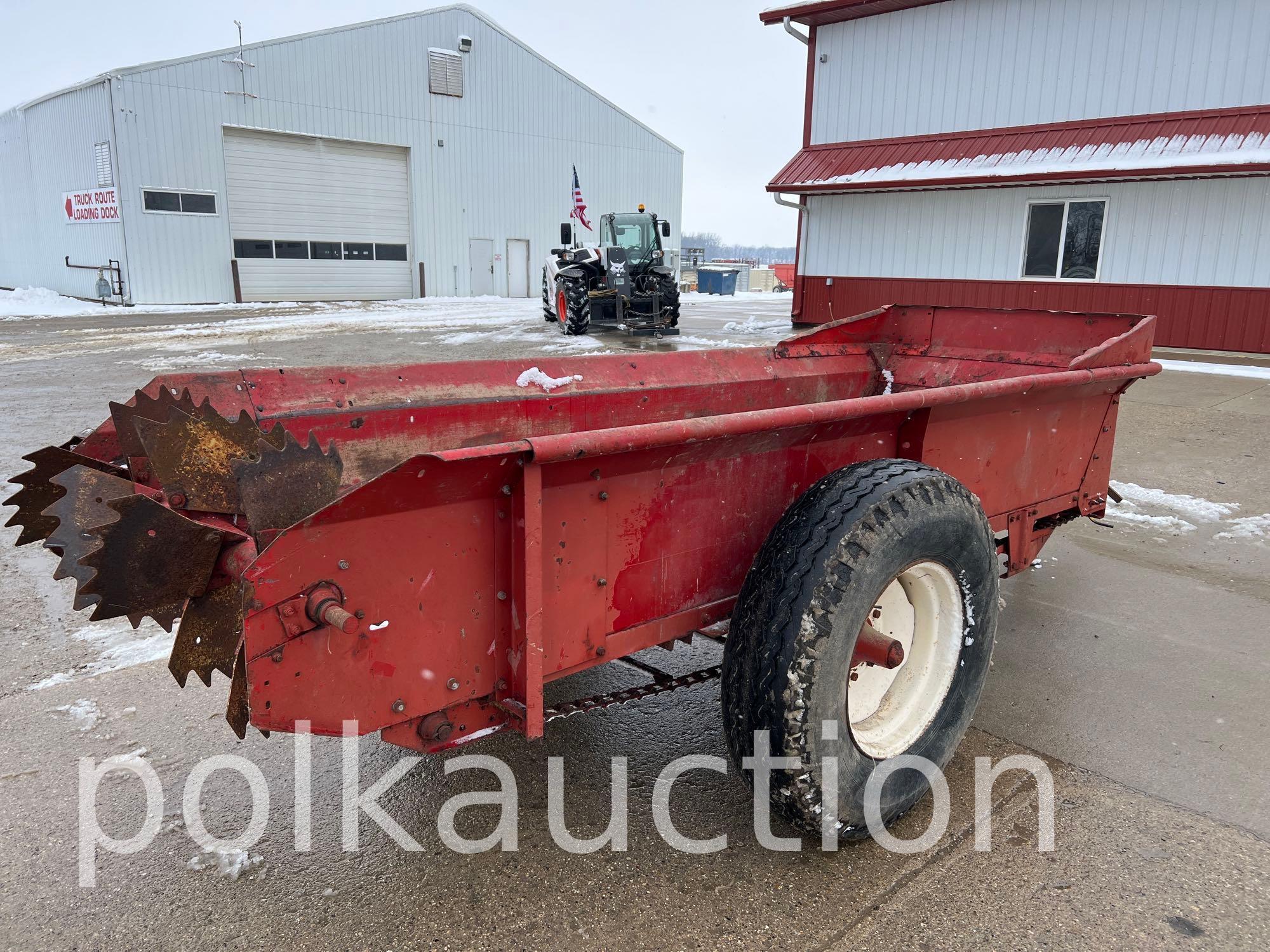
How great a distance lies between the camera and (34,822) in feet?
A: 8.27

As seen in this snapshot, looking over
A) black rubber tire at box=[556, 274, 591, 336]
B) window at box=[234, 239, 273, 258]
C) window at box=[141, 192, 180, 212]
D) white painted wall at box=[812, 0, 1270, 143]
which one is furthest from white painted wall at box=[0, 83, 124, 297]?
white painted wall at box=[812, 0, 1270, 143]

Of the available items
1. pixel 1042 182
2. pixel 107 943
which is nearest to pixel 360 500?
pixel 107 943

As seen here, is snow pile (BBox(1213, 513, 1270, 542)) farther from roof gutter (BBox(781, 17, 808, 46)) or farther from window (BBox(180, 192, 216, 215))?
window (BBox(180, 192, 216, 215))

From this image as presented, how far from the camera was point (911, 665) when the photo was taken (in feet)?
9.06

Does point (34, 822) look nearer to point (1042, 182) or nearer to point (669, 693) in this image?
point (669, 693)

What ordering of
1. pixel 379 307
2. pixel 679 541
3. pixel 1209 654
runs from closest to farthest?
pixel 679 541 → pixel 1209 654 → pixel 379 307

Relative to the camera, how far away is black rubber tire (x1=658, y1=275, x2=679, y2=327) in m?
16.7

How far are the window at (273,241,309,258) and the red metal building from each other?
49.3ft

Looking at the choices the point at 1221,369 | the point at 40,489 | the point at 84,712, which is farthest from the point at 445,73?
the point at 40,489

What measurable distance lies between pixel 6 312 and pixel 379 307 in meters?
9.12

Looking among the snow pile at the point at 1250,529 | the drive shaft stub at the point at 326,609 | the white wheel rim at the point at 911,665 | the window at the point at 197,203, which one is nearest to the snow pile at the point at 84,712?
the drive shaft stub at the point at 326,609

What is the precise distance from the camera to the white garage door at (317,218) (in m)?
24.6

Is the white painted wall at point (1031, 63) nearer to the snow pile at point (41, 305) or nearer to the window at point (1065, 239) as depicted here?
the window at point (1065, 239)

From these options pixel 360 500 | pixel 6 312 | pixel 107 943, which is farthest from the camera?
pixel 6 312
